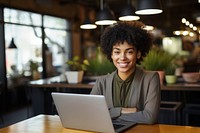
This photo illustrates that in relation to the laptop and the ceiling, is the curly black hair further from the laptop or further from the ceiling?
the ceiling

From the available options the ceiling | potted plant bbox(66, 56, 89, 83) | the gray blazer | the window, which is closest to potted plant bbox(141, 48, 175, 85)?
potted plant bbox(66, 56, 89, 83)

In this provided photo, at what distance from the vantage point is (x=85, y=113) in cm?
155

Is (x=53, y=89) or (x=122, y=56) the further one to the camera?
(x=53, y=89)

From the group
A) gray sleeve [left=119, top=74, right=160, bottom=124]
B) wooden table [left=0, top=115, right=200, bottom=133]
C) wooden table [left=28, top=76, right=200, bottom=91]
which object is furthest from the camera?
wooden table [left=28, top=76, right=200, bottom=91]

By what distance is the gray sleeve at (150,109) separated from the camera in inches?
70.6

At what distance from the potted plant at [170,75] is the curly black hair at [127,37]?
1.92 meters

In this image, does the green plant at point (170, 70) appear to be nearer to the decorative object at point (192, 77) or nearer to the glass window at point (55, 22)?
the decorative object at point (192, 77)

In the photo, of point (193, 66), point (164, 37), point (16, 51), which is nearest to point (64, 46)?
point (16, 51)

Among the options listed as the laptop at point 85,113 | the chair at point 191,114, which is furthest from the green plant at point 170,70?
the laptop at point 85,113

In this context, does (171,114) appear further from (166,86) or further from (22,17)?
(22,17)

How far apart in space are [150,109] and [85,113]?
497mm

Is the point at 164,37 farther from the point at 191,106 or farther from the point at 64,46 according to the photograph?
the point at 191,106

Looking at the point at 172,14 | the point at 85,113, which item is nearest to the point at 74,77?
the point at 85,113

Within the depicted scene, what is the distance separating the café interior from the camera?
3918 millimetres
